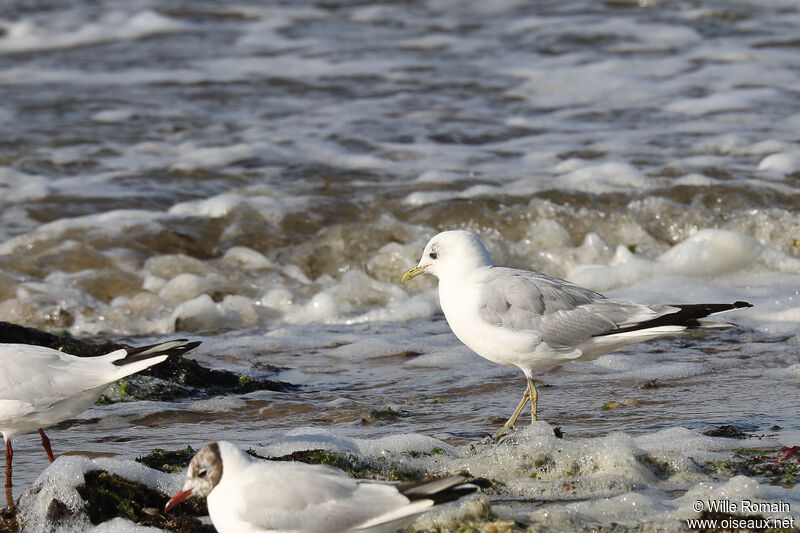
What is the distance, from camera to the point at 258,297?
7.89 meters

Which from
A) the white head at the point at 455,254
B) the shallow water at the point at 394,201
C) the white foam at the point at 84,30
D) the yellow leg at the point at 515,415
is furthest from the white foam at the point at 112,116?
the yellow leg at the point at 515,415

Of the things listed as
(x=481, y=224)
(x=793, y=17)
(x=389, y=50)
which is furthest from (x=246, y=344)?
(x=793, y=17)

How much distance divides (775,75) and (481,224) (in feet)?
19.7

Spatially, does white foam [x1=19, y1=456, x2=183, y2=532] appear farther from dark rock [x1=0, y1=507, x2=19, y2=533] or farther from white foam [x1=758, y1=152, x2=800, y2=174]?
white foam [x1=758, y1=152, x2=800, y2=174]

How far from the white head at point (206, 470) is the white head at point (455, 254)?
6.97ft

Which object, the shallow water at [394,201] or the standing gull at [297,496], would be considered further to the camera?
the shallow water at [394,201]

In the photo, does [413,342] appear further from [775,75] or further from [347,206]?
[775,75]

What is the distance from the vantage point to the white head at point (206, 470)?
321 cm

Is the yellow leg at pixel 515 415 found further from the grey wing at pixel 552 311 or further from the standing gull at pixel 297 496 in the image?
the standing gull at pixel 297 496

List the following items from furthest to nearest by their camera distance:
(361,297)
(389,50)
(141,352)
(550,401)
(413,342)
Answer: (389,50)
(361,297)
(413,342)
(550,401)
(141,352)

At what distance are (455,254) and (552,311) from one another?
59cm

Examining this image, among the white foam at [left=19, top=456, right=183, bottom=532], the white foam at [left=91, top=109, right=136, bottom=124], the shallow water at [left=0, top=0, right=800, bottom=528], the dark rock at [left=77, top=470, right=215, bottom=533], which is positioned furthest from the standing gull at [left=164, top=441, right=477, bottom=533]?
the white foam at [left=91, top=109, right=136, bottom=124]

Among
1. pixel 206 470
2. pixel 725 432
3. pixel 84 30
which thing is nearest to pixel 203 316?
pixel 725 432

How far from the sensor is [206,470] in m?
3.22
